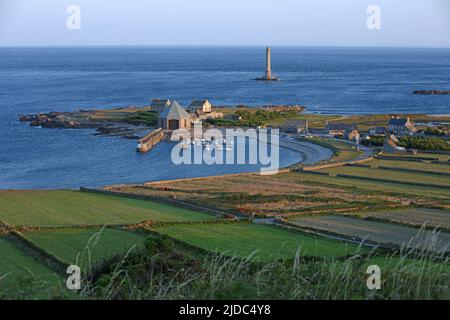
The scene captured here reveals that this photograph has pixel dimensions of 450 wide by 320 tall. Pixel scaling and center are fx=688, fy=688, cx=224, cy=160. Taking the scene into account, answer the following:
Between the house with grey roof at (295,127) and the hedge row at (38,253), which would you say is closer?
the hedge row at (38,253)

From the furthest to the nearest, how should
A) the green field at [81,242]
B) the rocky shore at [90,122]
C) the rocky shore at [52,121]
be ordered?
1. the rocky shore at [52,121]
2. the rocky shore at [90,122]
3. the green field at [81,242]

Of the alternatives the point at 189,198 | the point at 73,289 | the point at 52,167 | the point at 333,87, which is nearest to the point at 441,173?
the point at 189,198

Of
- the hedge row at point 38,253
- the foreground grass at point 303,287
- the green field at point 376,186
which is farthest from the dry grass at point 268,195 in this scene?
the foreground grass at point 303,287

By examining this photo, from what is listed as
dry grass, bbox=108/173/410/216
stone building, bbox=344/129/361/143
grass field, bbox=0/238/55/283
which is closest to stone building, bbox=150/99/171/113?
stone building, bbox=344/129/361/143

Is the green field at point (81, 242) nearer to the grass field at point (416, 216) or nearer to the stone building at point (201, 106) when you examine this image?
the grass field at point (416, 216)

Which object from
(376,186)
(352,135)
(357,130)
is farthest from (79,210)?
(357,130)

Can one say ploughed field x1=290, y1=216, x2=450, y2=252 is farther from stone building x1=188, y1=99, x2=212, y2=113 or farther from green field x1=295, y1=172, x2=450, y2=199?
stone building x1=188, y1=99, x2=212, y2=113
